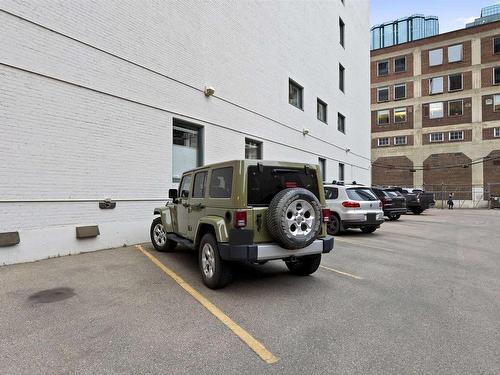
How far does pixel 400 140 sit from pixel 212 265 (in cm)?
4115

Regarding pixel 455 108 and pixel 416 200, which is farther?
pixel 455 108

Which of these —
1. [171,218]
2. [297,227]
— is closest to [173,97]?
[171,218]

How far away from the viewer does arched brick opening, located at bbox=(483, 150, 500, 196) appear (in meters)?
34.4

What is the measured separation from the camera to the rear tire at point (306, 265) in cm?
558

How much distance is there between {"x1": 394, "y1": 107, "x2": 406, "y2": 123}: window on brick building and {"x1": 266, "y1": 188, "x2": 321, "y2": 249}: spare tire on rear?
40.9 metres

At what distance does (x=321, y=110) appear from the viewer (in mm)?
20812

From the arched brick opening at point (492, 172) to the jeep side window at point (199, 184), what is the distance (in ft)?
126

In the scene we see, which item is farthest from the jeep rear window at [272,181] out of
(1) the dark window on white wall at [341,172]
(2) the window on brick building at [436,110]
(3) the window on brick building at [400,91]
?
(3) the window on brick building at [400,91]

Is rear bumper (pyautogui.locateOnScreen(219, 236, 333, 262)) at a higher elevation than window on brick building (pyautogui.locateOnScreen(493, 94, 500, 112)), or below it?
below

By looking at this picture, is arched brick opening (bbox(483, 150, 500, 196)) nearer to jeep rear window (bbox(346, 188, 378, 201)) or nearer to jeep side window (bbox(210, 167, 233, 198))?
jeep rear window (bbox(346, 188, 378, 201))

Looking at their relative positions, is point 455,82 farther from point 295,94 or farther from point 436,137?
point 295,94

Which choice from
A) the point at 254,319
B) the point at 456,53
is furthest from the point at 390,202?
the point at 456,53

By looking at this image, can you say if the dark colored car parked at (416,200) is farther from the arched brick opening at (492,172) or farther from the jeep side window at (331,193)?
the arched brick opening at (492,172)

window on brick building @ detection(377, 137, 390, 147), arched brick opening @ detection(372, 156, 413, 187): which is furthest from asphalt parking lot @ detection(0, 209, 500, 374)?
window on brick building @ detection(377, 137, 390, 147)
